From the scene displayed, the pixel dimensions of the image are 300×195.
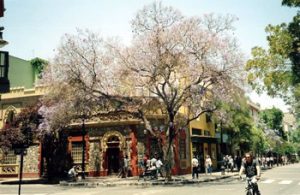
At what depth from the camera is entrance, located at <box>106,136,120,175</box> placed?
1293 inches

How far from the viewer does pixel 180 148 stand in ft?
114

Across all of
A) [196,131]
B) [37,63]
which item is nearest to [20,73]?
[37,63]

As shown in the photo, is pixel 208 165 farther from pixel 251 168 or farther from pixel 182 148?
pixel 251 168

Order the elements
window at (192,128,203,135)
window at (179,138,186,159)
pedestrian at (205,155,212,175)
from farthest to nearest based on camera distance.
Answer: window at (192,128,203,135)
window at (179,138,186,159)
pedestrian at (205,155,212,175)

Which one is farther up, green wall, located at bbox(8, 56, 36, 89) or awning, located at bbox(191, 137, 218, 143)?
green wall, located at bbox(8, 56, 36, 89)

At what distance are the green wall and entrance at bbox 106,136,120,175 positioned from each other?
52.9 ft

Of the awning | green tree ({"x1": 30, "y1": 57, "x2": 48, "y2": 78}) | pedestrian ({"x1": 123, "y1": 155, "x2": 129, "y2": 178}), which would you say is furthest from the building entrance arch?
green tree ({"x1": 30, "y1": 57, "x2": 48, "y2": 78})

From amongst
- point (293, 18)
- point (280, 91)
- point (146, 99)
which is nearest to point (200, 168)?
point (146, 99)

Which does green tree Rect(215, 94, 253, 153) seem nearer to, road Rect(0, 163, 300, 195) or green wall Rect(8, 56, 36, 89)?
road Rect(0, 163, 300, 195)

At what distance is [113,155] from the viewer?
33094 millimetres

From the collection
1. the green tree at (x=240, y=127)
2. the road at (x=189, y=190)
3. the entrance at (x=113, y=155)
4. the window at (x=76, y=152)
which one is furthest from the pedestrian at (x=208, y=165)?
the window at (x=76, y=152)

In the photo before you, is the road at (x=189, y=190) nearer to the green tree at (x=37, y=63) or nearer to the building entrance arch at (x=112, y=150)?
the building entrance arch at (x=112, y=150)

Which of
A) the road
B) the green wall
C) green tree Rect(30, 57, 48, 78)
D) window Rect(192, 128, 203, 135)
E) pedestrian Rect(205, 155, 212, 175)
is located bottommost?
the road

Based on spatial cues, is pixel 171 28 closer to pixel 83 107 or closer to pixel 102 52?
pixel 102 52
